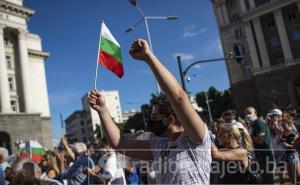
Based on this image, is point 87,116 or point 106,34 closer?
point 106,34

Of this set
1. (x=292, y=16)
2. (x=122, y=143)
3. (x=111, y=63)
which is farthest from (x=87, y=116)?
(x=122, y=143)

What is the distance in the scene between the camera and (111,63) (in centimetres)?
415

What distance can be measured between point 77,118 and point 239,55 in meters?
140

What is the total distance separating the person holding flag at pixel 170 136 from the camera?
7.23 feet

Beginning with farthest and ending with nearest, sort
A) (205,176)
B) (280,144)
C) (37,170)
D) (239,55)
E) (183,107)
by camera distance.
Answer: (239,55), (280,144), (37,170), (205,176), (183,107)

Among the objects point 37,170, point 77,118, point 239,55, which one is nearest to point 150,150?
point 37,170

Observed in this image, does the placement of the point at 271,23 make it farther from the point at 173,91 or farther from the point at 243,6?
the point at 173,91

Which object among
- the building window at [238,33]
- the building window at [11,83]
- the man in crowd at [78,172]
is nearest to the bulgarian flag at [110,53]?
the man in crowd at [78,172]

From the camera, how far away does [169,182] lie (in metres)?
2.46

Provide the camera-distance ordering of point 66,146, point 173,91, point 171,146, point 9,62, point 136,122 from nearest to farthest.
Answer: point 173,91 < point 171,146 < point 66,146 < point 9,62 < point 136,122

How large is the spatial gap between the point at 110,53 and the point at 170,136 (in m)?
1.80

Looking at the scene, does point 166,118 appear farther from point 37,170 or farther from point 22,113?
point 22,113

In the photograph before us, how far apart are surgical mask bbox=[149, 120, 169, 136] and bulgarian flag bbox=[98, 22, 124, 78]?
1540 millimetres

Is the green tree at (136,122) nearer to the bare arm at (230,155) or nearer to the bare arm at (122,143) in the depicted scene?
the bare arm at (230,155)
